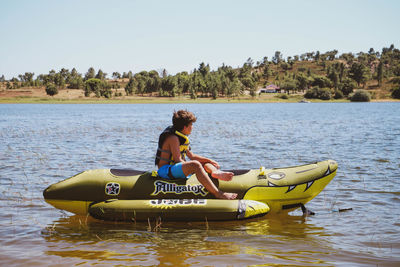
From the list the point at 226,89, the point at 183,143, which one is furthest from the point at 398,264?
the point at 226,89

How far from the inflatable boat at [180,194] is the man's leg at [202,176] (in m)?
0.13

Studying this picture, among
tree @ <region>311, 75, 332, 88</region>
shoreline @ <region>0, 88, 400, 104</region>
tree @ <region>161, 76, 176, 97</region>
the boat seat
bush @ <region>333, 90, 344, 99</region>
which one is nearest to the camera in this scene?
the boat seat

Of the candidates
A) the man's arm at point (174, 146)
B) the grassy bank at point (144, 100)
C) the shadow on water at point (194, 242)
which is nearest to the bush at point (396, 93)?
the grassy bank at point (144, 100)

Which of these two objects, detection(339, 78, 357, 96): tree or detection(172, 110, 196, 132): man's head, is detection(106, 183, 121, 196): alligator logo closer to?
detection(172, 110, 196, 132): man's head

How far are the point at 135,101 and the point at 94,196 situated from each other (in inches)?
4153

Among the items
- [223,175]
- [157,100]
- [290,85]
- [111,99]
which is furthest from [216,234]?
[290,85]

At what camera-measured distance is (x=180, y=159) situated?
6965mm

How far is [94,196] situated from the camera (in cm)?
709

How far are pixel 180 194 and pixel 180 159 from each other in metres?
0.62

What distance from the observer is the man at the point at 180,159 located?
269 inches

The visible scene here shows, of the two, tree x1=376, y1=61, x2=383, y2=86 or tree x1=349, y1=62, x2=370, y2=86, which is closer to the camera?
tree x1=376, y1=61, x2=383, y2=86

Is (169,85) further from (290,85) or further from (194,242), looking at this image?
(194,242)

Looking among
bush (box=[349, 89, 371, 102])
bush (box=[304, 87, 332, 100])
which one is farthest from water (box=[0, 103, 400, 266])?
bush (box=[304, 87, 332, 100])

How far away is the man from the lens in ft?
22.5
